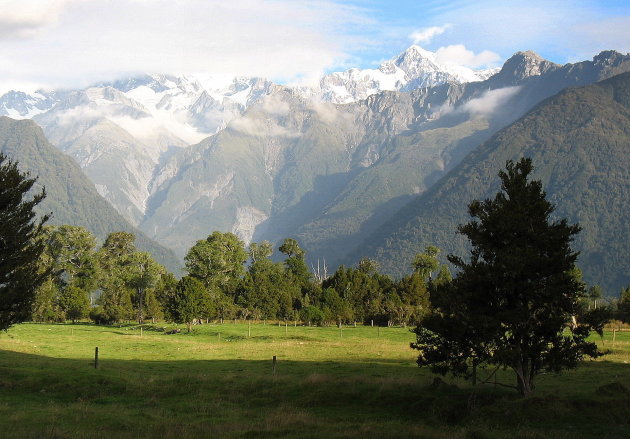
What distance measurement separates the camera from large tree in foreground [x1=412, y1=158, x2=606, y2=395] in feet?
90.1

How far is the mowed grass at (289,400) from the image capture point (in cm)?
2478

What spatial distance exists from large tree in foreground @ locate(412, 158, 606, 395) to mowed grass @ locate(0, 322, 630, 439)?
2.16m

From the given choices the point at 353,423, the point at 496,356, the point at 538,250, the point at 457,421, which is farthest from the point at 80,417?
the point at 538,250

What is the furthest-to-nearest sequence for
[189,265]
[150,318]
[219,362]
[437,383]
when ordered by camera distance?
A: [150,318], [189,265], [219,362], [437,383]

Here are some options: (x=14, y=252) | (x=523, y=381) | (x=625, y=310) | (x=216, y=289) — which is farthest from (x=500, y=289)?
(x=216, y=289)

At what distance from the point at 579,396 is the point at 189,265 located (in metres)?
103

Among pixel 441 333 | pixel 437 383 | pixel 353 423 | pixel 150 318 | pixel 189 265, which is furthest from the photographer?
pixel 150 318

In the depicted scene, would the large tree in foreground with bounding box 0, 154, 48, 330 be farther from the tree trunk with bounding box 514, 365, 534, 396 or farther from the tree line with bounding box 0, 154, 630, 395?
the tree trunk with bounding box 514, 365, 534, 396

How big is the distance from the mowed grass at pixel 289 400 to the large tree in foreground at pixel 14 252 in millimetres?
4840

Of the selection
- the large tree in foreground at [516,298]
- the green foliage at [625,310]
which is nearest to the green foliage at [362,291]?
the green foliage at [625,310]

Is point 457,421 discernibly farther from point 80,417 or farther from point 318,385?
point 80,417

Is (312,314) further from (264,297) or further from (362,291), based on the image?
(264,297)

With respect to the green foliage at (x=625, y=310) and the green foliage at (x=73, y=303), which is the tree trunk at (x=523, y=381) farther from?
the green foliage at (x=73, y=303)

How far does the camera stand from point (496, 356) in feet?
89.1
